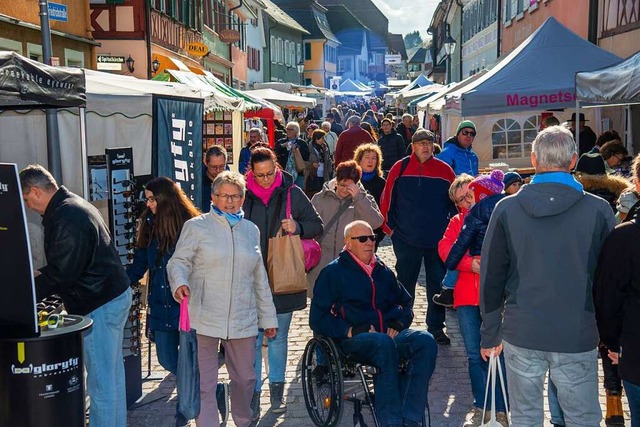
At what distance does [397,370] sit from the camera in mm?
5234

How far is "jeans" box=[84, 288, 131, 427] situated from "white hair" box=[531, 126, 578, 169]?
8.66ft

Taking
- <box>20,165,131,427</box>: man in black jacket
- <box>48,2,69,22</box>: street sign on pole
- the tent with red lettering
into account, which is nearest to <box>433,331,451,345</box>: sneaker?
<box>20,165,131,427</box>: man in black jacket

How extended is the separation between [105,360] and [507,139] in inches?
496

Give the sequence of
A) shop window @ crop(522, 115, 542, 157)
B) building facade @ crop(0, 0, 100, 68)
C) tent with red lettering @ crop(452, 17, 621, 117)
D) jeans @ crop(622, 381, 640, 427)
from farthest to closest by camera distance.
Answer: shop window @ crop(522, 115, 542, 157) → building facade @ crop(0, 0, 100, 68) → tent with red lettering @ crop(452, 17, 621, 117) → jeans @ crop(622, 381, 640, 427)

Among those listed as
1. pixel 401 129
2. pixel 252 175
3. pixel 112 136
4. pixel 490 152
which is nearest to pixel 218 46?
pixel 401 129

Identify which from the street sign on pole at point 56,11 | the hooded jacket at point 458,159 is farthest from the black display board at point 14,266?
the street sign on pole at point 56,11

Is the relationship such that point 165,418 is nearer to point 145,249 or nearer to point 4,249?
point 145,249

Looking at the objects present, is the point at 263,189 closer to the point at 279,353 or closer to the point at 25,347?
the point at 279,353

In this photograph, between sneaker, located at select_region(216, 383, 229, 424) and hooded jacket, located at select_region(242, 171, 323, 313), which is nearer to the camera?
sneaker, located at select_region(216, 383, 229, 424)

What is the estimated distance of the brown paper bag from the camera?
5965 mm

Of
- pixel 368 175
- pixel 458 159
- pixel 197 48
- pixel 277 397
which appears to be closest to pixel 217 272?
pixel 277 397

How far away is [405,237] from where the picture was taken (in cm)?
768

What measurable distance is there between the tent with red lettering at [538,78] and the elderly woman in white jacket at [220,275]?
7.10 m

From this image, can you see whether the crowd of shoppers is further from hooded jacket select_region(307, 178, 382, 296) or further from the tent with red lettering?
the tent with red lettering
